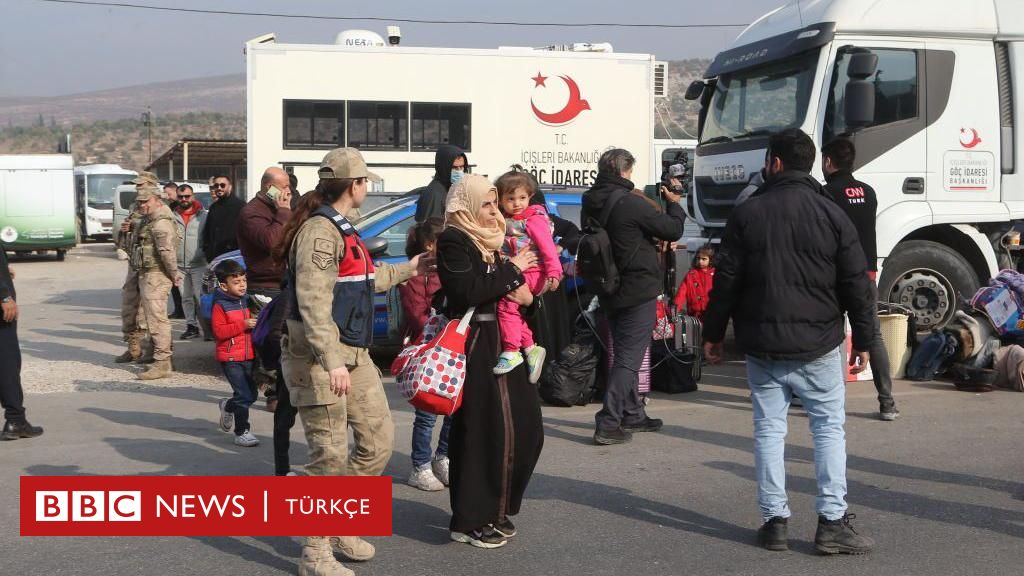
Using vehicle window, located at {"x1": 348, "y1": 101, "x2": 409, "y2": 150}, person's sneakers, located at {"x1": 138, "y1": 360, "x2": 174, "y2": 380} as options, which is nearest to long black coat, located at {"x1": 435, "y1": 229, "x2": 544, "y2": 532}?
person's sneakers, located at {"x1": 138, "y1": 360, "x2": 174, "y2": 380}

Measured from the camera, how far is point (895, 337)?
9.41 meters

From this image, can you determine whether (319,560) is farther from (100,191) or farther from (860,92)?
(100,191)

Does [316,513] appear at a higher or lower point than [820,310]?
lower

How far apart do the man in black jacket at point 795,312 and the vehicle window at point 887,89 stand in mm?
5020

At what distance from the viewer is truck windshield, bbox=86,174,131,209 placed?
114 ft

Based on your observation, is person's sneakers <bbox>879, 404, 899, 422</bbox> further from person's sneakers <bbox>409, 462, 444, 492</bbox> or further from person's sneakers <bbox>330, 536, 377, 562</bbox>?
person's sneakers <bbox>330, 536, 377, 562</bbox>

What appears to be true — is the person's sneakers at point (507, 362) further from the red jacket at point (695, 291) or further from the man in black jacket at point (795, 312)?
the red jacket at point (695, 291)

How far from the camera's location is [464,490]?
5.09 m

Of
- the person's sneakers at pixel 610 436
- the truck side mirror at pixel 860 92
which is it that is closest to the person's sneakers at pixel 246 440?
the person's sneakers at pixel 610 436

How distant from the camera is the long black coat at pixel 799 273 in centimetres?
503

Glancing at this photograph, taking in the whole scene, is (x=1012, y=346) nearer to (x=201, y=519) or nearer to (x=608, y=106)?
(x=201, y=519)

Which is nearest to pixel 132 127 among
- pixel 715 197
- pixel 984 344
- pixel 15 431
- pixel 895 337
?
pixel 715 197

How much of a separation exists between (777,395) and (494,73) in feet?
41.8

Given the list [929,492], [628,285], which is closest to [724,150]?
[628,285]
